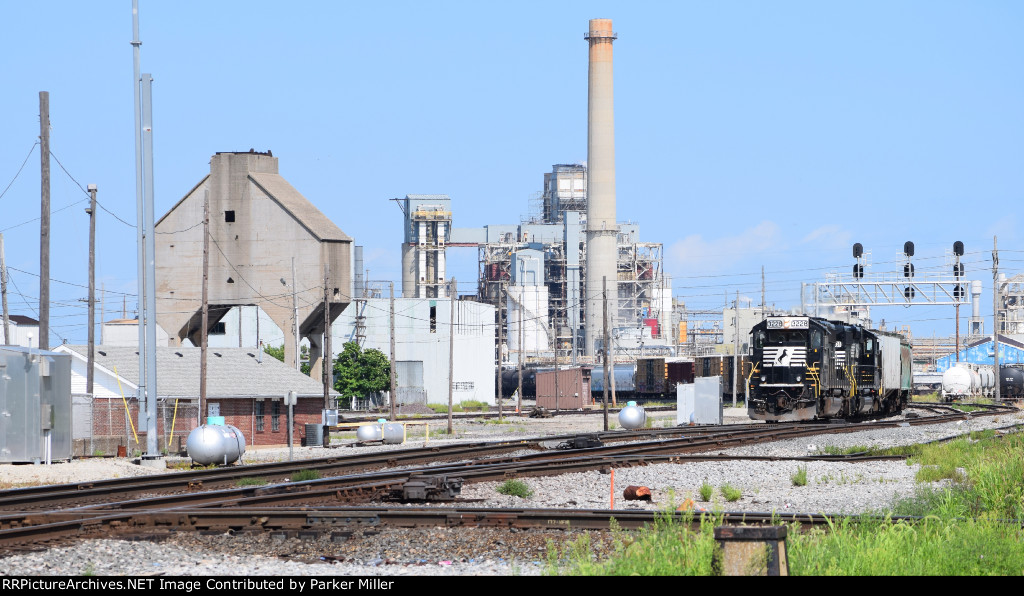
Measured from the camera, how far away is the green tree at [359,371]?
88.8 meters

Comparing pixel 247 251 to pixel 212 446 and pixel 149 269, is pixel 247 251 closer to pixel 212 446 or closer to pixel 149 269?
pixel 149 269

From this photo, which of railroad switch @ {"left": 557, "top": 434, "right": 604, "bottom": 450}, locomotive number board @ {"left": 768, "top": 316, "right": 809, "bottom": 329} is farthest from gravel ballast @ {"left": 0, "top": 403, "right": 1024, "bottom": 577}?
locomotive number board @ {"left": 768, "top": 316, "right": 809, "bottom": 329}

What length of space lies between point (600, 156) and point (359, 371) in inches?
1232

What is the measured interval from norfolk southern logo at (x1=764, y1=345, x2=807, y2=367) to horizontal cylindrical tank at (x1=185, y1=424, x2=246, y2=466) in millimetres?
19326

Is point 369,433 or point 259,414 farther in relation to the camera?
point 259,414

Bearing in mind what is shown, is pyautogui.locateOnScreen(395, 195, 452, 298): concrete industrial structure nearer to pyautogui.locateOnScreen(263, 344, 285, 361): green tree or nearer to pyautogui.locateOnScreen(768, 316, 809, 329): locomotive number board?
pyautogui.locateOnScreen(263, 344, 285, 361): green tree

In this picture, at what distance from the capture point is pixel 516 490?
17406mm

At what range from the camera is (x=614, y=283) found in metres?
118

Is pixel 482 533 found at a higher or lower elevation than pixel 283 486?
higher

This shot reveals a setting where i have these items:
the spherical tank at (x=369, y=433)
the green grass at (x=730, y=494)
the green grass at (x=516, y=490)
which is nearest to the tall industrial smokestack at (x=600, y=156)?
the spherical tank at (x=369, y=433)

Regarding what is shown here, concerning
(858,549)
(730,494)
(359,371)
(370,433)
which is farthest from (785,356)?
(359,371)

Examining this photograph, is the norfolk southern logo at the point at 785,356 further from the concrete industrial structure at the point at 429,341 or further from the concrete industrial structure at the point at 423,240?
the concrete industrial structure at the point at 423,240

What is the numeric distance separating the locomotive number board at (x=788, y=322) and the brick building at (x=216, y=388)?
62.9ft

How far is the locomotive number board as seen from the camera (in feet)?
124
